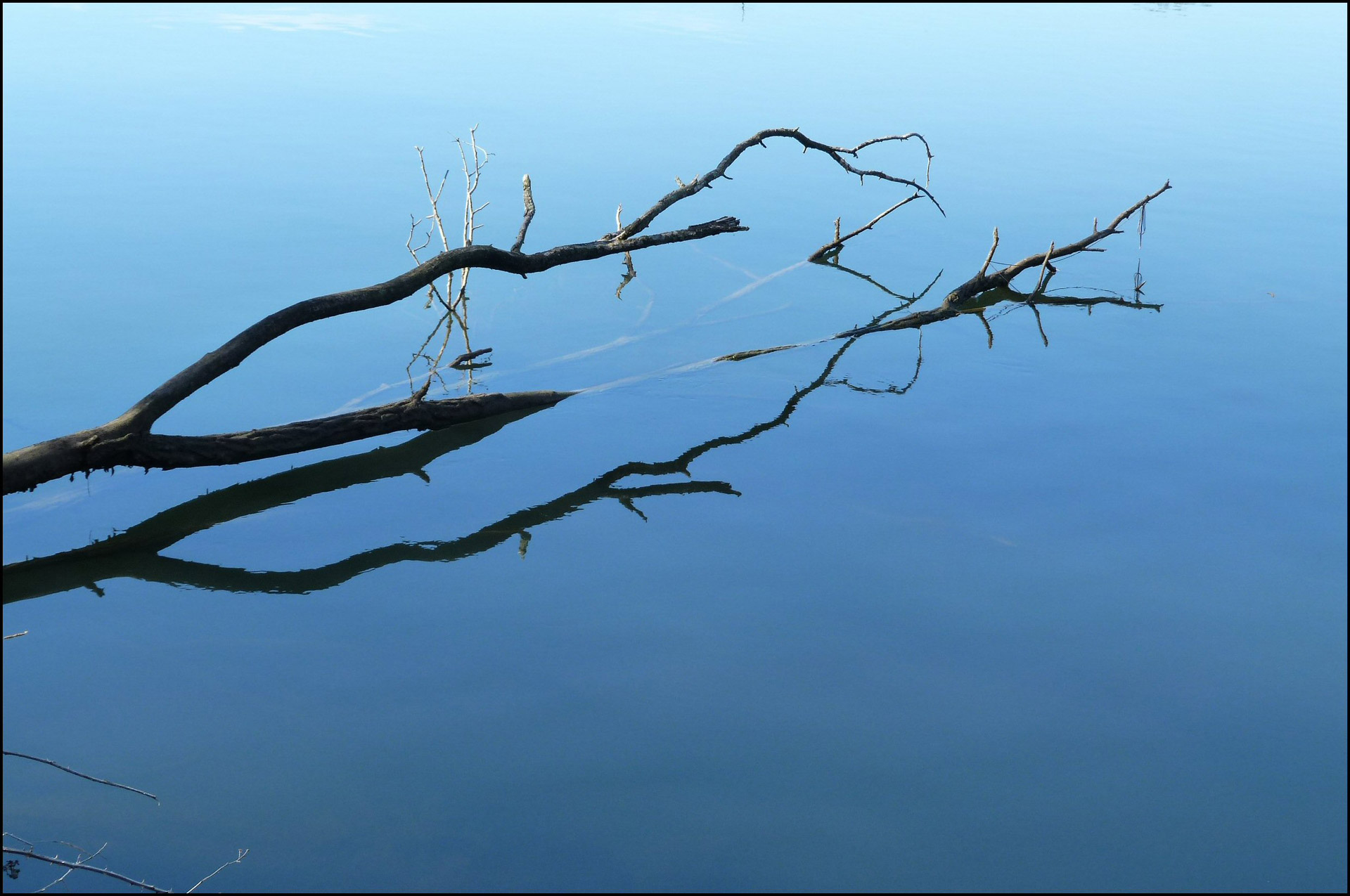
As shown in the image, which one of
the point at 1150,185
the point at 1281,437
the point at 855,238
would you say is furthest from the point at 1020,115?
the point at 1281,437

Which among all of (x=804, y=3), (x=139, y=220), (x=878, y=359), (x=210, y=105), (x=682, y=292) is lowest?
(x=878, y=359)

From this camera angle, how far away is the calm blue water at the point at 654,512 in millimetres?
5074

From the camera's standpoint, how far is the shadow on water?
257 inches

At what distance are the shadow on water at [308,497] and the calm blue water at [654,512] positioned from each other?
32mm

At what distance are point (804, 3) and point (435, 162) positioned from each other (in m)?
22.3

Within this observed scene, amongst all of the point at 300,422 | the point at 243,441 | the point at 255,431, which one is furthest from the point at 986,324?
the point at 243,441

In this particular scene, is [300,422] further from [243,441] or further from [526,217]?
[526,217]

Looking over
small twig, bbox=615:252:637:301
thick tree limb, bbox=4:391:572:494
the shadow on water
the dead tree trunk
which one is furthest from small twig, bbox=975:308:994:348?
thick tree limb, bbox=4:391:572:494

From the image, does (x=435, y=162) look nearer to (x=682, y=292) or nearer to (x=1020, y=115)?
(x=682, y=292)

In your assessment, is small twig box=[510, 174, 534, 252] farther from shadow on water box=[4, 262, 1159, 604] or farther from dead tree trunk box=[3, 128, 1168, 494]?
shadow on water box=[4, 262, 1159, 604]

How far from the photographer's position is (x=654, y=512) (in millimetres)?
7570

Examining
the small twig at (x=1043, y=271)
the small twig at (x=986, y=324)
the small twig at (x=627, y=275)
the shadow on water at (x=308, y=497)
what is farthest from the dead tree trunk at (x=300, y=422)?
the small twig at (x=1043, y=271)

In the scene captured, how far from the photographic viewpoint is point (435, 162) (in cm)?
1462

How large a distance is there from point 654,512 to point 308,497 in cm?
219
